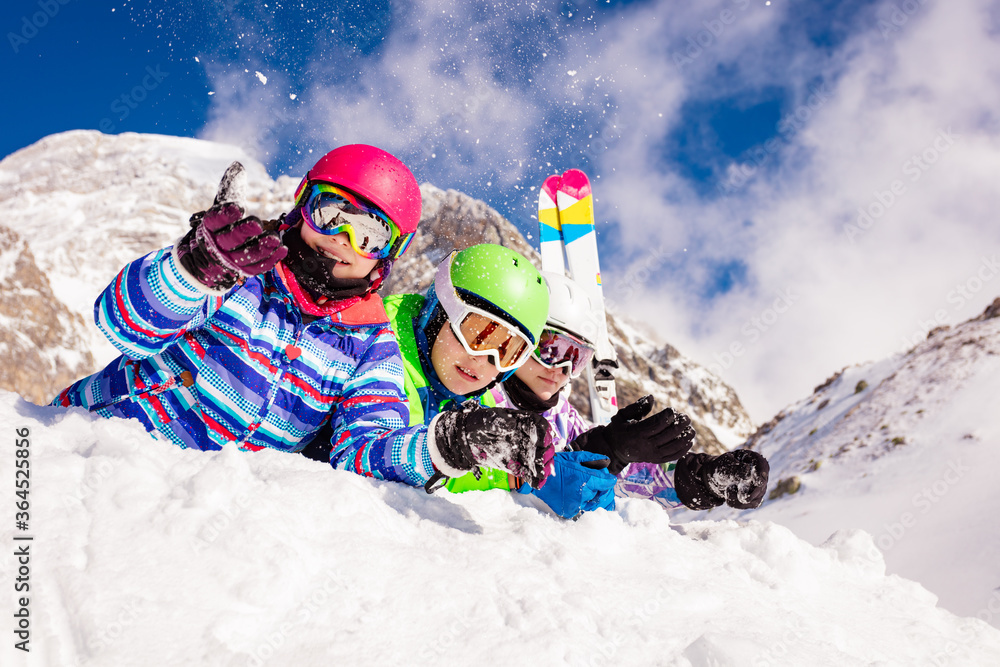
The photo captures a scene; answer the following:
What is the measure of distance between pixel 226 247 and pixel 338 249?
0.88m

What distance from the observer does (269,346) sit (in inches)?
97.3

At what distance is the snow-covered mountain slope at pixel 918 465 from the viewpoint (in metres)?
4.40

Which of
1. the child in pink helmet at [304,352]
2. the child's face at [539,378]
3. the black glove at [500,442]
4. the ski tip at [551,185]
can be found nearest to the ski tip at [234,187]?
the child in pink helmet at [304,352]

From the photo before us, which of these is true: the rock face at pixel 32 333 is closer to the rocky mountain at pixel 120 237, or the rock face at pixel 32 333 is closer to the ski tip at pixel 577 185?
the rocky mountain at pixel 120 237

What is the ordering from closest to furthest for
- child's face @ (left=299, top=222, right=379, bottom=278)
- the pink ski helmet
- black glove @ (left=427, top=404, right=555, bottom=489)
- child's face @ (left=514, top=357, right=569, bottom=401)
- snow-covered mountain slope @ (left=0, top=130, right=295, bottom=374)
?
black glove @ (left=427, top=404, right=555, bottom=489)
child's face @ (left=299, top=222, right=379, bottom=278)
the pink ski helmet
child's face @ (left=514, top=357, right=569, bottom=401)
snow-covered mountain slope @ (left=0, top=130, right=295, bottom=374)

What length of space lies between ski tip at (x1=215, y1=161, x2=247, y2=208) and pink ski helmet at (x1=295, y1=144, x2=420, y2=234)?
85 cm

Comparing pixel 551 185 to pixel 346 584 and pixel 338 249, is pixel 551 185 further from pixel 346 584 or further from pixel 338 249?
pixel 346 584

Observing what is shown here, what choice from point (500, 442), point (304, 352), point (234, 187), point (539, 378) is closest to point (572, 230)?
point (539, 378)

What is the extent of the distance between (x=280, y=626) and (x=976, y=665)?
7.87 feet

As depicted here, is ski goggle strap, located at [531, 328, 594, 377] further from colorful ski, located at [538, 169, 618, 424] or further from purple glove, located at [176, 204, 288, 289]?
colorful ski, located at [538, 169, 618, 424]

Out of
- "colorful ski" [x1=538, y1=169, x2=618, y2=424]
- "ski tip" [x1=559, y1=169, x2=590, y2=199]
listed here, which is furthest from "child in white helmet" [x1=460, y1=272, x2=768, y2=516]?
"ski tip" [x1=559, y1=169, x2=590, y2=199]

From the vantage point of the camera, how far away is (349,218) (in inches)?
105

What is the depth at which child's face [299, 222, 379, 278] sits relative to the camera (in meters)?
2.60

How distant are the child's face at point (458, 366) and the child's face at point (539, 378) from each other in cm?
111
